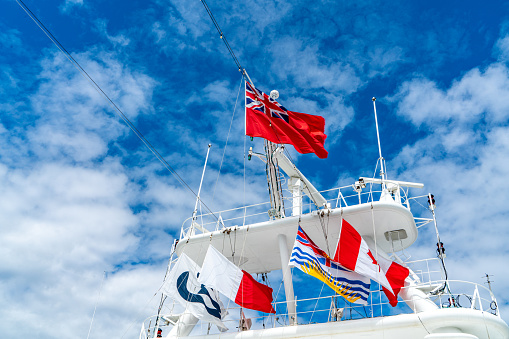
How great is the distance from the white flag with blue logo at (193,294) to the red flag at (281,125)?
5.93 meters

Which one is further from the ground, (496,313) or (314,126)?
(314,126)

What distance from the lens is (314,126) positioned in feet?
58.2

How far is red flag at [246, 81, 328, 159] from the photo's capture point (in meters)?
16.8

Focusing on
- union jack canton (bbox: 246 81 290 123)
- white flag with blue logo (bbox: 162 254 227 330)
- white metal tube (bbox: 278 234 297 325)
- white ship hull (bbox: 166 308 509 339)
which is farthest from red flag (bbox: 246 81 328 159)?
white ship hull (bbox: 166 308 509 339)

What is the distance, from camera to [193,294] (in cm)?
1545

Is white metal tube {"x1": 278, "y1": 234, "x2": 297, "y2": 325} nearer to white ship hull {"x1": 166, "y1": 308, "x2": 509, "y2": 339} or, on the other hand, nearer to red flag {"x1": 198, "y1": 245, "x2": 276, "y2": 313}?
red flag {"x1": 198, "y1": 245, "x2": 276, "y2": 313}

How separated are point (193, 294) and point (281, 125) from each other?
7.55 metres

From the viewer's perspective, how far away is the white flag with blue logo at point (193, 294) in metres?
15.2

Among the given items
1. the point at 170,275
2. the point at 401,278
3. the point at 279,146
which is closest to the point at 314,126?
the point at 279,146

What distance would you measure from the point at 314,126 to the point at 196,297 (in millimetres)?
8457

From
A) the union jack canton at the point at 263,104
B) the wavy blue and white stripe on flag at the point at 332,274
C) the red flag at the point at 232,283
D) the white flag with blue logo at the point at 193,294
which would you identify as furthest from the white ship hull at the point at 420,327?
the union jack canton at the point at 263,104

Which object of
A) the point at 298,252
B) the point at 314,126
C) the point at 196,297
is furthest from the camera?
the point at 314,126

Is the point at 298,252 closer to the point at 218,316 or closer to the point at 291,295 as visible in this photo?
the point at 291,295

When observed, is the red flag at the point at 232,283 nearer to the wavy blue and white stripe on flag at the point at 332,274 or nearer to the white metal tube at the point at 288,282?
the white metal tube at the point at 288,282
